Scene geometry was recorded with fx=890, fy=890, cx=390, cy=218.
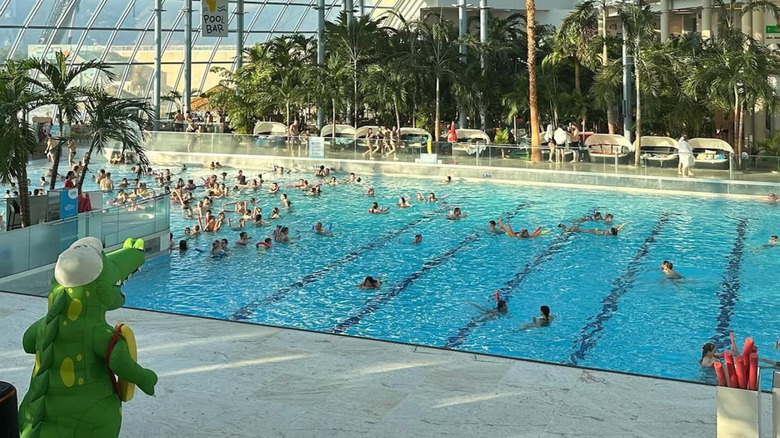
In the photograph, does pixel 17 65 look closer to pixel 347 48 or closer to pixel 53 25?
pixel 347 48

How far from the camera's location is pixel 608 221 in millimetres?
18297

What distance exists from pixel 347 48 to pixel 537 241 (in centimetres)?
1681

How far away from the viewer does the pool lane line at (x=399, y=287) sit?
A: 1165cm

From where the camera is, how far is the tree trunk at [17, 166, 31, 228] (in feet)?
42.5

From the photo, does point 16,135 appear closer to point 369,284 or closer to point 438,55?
point 369,284

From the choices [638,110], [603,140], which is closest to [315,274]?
[638,110]

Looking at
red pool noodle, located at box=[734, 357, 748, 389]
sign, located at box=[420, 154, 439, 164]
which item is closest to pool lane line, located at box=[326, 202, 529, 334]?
red pool noodle, located at box=[734, 357, 748, 389]

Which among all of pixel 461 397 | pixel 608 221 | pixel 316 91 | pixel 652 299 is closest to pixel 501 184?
pixel 608 221

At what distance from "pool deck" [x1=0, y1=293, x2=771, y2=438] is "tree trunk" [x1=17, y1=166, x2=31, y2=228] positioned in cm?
599

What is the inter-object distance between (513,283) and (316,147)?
13.6m

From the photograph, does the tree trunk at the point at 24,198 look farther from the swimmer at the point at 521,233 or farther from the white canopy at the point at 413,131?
the white canopy at the point at 413,131

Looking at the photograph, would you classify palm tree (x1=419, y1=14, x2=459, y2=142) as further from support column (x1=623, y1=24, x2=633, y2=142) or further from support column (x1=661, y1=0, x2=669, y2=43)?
support column (x1=661, y1=0, x2=669, y2=43)

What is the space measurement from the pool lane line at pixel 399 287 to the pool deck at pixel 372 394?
373 centimetres

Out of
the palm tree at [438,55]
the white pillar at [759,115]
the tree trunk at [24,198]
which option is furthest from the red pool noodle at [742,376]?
the white pillar at [759,115]
